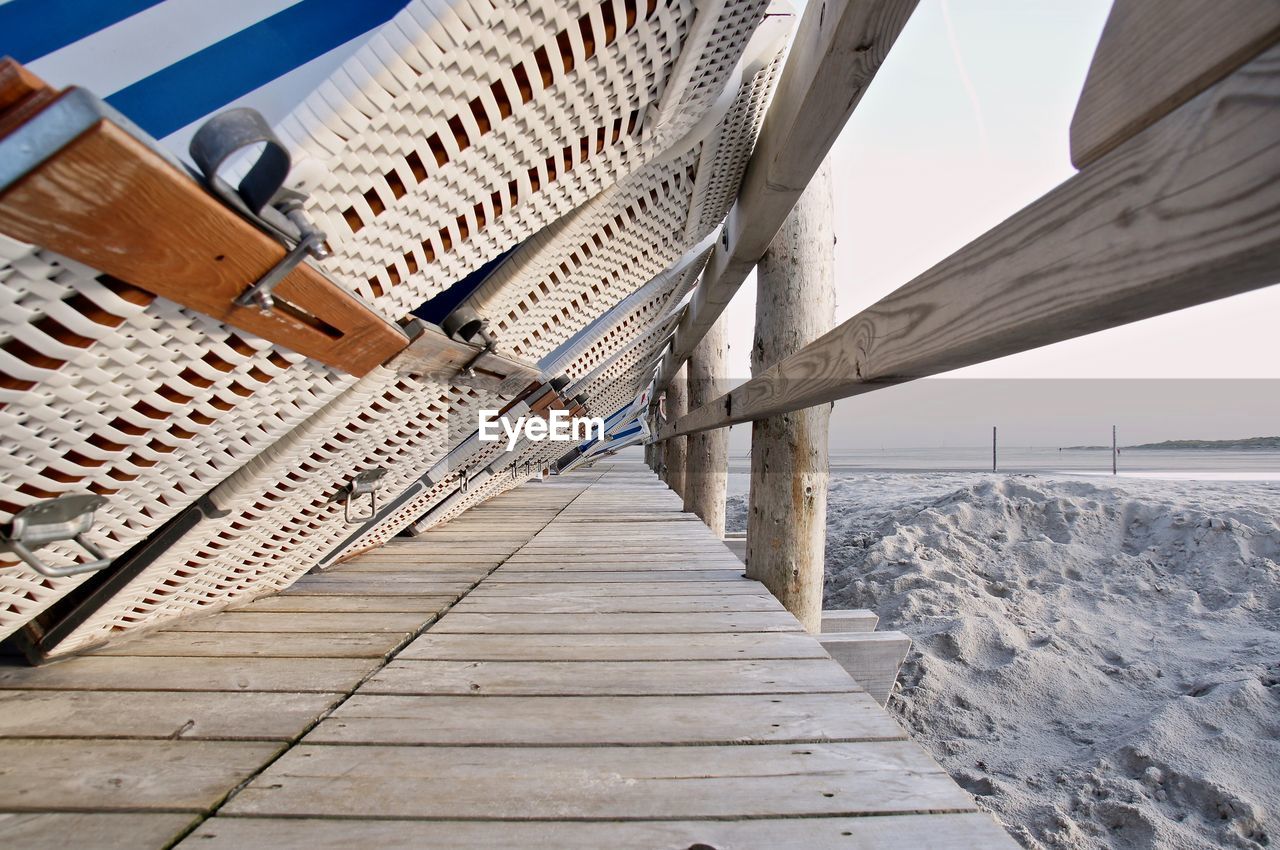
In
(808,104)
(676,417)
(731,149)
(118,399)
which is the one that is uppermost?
(731,149)

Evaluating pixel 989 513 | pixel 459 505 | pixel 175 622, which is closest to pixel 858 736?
pixel 175 622

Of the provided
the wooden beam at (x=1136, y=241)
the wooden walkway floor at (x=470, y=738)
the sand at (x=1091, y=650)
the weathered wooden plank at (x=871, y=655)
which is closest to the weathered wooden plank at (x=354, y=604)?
the wooden walkway floor at (x=470, y=738)

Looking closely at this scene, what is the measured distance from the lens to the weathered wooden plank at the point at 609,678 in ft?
3.89

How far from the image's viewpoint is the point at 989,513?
635 centimetres

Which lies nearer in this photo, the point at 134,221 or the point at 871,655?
the point at 134,221

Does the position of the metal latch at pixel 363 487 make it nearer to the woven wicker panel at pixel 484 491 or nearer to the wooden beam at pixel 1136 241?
the woven wicker panel at pixel 484 491

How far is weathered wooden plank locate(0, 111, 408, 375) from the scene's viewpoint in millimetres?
529

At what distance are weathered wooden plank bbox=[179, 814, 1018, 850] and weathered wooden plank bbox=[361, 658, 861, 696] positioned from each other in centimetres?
37

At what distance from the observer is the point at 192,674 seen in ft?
4.23

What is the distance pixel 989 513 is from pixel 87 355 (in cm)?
697

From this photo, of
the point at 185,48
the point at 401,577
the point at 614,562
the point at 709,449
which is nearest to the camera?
the point at 185,48

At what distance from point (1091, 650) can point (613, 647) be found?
12.0 ft

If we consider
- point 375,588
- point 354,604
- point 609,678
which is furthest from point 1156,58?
point 375,588

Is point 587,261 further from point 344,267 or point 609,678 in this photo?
point 609,678
